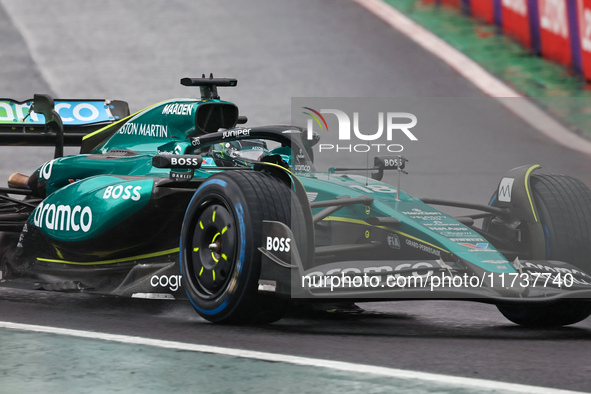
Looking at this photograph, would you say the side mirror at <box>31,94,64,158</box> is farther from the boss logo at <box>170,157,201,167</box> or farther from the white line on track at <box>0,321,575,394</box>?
the white line on track at <box>0,321,575,394</box>

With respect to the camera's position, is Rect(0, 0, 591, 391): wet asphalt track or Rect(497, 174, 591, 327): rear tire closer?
Rect(0, 0, 591, 391): wet asphalt track

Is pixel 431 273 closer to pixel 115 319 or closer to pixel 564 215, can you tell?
pixel 564 215

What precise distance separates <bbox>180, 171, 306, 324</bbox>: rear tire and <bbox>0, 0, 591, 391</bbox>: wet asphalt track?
0.40 feet

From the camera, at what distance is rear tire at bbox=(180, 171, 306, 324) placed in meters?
5.46

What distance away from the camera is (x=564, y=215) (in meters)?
5.77

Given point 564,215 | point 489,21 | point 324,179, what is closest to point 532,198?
point 564,215

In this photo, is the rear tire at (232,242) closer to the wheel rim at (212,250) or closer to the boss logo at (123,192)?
the wheel rim at (212,250)

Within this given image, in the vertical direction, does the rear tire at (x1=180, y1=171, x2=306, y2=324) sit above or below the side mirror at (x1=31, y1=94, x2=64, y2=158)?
below

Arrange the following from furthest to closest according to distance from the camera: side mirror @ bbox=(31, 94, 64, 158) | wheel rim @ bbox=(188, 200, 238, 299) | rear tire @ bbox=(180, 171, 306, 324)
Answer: side mirror @ bbox=(31, 94, 64, 158)
wheel rim @ bbox=(188, 200, 238, 299)
rear tire @ bbox=(180, 171, 306, 324)

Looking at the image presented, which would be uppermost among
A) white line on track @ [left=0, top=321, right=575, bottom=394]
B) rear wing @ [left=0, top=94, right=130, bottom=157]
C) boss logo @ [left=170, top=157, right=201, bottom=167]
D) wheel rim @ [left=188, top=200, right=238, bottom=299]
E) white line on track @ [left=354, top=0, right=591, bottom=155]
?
white line on track @ [left=354, top=0, right=591, bottom=155]

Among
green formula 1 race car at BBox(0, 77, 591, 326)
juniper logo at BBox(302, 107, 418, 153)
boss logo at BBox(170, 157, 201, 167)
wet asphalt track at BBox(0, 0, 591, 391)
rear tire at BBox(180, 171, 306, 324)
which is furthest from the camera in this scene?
boss logo at BBox(170, 157, 201, 167)

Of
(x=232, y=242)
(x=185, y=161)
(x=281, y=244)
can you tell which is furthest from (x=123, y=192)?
(x=281, y=244)

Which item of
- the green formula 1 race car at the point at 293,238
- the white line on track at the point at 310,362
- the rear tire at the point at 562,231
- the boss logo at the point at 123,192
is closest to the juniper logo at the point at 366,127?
the green formula 1 race car at the point at 293,238

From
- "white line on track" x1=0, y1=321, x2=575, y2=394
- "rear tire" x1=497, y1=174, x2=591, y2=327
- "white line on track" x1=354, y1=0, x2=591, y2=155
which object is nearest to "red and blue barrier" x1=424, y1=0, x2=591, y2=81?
"white line on track" x1=354, y1=0, x2=591, y2=155
